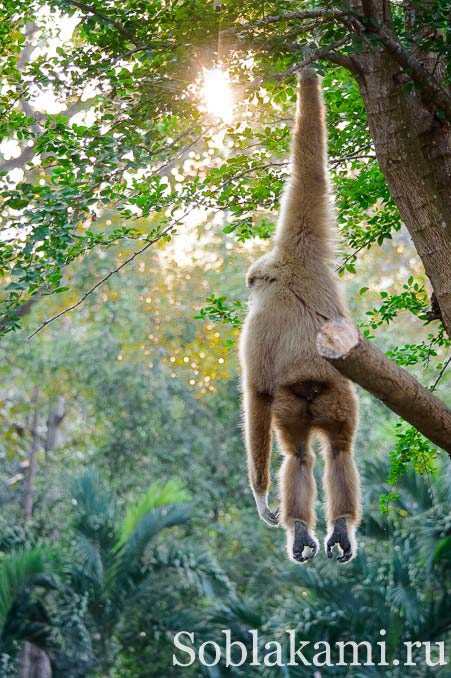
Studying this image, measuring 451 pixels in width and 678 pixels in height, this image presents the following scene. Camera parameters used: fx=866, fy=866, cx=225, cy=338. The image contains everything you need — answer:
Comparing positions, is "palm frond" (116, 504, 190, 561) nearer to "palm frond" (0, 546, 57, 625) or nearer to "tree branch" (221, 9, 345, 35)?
"palm frond" (0, 546, 57, 625)

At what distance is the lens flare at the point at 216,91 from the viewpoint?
4.18 meters

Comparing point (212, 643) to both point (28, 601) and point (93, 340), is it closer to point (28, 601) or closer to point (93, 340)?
point (28, 601)

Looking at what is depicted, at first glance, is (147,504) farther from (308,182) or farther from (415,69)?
(415,69)

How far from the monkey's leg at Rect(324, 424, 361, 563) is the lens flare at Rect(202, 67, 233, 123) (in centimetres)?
174

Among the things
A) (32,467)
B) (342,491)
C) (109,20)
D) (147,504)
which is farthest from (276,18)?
(32,467)

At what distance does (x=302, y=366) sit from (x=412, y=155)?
1.07 metres

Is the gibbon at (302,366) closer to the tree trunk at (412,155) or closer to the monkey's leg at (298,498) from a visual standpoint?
the monkey's leg at (298,498)

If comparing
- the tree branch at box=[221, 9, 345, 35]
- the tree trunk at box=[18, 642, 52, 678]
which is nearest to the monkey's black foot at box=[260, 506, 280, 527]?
the tree branch at box=[221, 9, 345, 35]

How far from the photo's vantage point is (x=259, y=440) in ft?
14.3

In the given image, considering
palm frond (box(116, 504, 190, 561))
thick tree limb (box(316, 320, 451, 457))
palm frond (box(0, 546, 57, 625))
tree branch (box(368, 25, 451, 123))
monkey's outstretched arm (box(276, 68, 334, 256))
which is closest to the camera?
thick tree limb (box(316, 320, 451, 457))

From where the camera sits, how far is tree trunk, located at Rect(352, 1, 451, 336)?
3773 mm

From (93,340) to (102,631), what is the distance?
233 inches

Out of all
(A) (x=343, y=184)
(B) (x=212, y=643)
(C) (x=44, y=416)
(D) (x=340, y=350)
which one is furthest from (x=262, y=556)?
(D) (x=340, y=350)

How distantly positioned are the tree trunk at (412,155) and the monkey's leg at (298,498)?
39.9 inches
